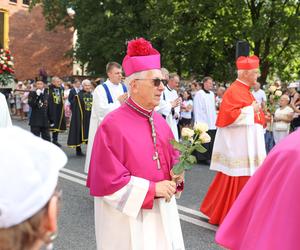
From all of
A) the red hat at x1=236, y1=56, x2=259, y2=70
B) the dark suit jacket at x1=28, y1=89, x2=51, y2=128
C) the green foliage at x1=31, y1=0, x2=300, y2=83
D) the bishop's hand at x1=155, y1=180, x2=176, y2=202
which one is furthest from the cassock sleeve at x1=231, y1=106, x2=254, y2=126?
the green foliage at x1=31, y1=0, x2=300, y2=83

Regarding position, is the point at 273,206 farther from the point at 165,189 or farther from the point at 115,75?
the point at 115,75

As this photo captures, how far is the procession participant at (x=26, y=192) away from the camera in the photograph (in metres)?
1.28

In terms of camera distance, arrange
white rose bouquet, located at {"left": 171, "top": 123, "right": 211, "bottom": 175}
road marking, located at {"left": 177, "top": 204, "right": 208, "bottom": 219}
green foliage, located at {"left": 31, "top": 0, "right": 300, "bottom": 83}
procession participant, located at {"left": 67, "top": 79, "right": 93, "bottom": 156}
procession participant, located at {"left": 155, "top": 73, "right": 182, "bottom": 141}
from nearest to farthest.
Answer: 1. white rose bouquet, located at {"left": 171, "top": 123, "right": 211, "bottom": 175}
2. road marking, located at {"left": 177, "top": 204, "right": 208, "bottom": 219}
3. procession participant, located at {"left": 155, "top": 73, "right": 182, "bottom": 141}
4. procession participant, located at {"left": 67, "top": 79, "right": 93, "bottom": 156}
5. green foliage, located at {"left": 31, "top": 0, "right": 300, "bottom": 83}

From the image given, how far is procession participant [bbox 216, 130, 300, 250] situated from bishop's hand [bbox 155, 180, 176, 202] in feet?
3.56

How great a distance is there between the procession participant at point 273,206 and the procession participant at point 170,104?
18.8 feet

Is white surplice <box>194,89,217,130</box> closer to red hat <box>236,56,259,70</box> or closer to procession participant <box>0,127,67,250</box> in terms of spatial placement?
red hat <box>236,56,259,70</box>

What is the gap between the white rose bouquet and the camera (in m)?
3.29

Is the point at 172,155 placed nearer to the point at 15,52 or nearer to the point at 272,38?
the point at 272,38

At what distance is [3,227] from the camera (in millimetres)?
1295

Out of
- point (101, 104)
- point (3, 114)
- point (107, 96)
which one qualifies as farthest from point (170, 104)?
point (3, 114)

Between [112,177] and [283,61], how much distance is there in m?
22.8

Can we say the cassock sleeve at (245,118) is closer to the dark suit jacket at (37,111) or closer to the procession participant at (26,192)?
the procession participant at (26,192)

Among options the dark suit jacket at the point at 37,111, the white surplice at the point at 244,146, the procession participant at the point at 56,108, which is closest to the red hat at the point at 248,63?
the white surplice at the point at 244,146

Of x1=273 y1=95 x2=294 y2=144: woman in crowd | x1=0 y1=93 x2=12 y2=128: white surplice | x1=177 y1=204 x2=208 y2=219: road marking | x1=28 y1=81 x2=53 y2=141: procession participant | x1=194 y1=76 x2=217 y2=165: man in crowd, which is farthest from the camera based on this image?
x1=28 y1=81 x2=53 y2=141: procession participant
